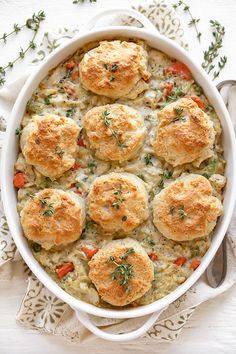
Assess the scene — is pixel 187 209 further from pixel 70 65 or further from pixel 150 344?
pixel 70 65

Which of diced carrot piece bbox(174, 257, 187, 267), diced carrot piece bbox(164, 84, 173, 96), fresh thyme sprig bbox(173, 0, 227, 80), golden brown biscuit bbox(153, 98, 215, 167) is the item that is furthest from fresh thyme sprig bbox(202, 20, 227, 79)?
diced carrot piece bbox(174, 257, 187, 267)

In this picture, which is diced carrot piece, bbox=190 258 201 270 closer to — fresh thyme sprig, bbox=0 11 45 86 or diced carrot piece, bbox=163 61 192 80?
diced carrot piece, bbox=163 61 192 80

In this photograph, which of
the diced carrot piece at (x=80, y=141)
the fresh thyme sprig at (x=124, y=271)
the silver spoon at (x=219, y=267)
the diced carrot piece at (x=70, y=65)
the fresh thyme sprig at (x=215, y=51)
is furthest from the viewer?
the fresh thyme sprig at (x=215, y=51)

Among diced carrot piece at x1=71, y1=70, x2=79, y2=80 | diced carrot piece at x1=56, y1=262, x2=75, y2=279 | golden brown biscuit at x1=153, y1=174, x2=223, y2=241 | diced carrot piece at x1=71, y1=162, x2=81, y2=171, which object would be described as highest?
diced carrot piece at x1=71, y1=70, x2=79, y2=80

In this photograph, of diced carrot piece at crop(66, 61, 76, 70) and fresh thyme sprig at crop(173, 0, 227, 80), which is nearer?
diced carrot piece at crop(66, 61, 76, 70)

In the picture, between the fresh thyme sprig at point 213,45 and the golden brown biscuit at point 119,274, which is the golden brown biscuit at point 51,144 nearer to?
the golden brown biscuit at point 119,274

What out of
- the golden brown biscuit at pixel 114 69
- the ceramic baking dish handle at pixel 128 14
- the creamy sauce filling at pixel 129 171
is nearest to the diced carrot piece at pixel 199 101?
the creamy sauce filling at pixel 129 171

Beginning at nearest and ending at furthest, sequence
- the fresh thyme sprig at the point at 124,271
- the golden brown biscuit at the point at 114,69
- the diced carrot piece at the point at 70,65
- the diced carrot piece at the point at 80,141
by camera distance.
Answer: the fresh thyme sprig at the point at 124,271 → the golden brown biscuit at the point at 114,69 → the diced carrot piece at the point at 80,141 → the diced carrot piece at the point at 70,65
